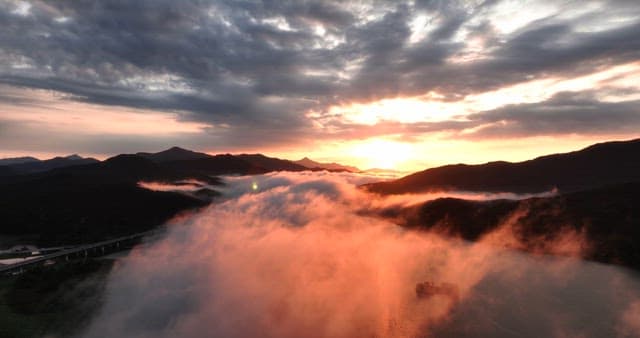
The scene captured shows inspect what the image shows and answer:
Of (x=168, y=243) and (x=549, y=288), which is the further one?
(x=168, y=243)

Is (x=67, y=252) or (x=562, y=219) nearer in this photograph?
(x=67, y=252)

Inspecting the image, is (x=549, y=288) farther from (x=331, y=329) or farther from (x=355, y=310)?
(x=331, y=329)

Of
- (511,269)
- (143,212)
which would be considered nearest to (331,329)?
(511,269)

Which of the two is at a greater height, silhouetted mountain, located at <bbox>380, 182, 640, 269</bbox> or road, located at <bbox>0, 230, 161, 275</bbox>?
silhouetted mountain, located at <bbox>380, 182, 640, 269</bbox>

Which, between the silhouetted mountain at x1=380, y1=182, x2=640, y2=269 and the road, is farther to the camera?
the silhouetted mountain at x1=380, y1=182, x2=640, y2=269

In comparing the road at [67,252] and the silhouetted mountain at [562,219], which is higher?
the silhouetted mountain at [562,219]

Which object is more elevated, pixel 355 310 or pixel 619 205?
pixel 619 205

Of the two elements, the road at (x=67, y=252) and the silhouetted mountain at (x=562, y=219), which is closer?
the road at (x=67, y=252)

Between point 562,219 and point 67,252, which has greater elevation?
point 562,219
